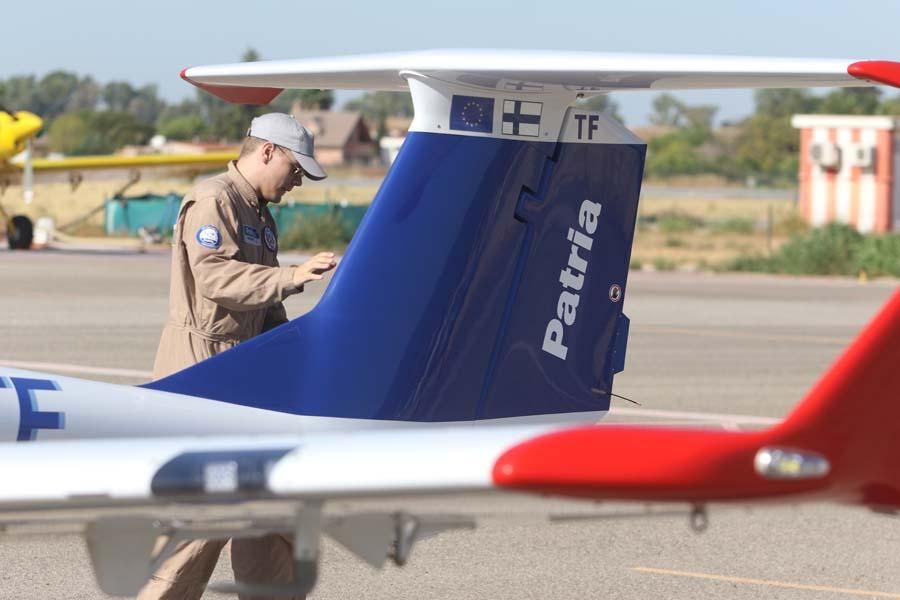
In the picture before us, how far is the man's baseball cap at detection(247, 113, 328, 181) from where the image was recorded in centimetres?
500

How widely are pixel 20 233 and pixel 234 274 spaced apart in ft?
92.0

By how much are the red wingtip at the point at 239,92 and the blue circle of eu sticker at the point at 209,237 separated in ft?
2.53

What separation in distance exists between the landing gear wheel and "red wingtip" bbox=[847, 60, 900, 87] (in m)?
29.8

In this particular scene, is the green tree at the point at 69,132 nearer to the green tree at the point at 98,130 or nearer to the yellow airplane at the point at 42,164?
the green tree at the point at 98,130

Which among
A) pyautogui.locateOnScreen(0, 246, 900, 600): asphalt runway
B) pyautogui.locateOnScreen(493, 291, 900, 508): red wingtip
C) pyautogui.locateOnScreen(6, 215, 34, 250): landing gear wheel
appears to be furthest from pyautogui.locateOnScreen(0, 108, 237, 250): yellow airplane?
pyautogui.locateOnScreen(493, 291, 900, 508): red wingtip

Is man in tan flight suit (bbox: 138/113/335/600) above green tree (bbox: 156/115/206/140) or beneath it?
above

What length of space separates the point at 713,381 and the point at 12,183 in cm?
2244

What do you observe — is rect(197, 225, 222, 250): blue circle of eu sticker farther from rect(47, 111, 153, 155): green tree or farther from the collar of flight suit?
rect(47, 111, 153, 155): green tree

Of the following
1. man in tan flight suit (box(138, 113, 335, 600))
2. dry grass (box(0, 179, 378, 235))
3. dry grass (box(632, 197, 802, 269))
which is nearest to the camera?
man in tan flight suit (box(138, 113, 335, 600))

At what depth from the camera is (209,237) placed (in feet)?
16.0

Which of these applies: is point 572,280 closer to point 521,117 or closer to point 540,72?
point 521,117

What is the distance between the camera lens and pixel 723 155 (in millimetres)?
127625

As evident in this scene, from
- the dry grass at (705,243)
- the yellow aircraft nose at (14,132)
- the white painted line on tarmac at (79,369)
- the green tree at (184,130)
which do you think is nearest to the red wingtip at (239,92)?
the white painted line on tarmac at (79,369)

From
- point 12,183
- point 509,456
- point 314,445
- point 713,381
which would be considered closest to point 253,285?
point 314,445
